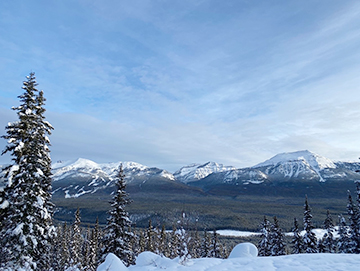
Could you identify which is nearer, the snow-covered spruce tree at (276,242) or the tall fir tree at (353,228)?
the tall fir tree at (353,228)

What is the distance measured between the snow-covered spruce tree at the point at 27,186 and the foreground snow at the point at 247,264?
850cm

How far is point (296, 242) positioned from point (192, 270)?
27544 millimetres

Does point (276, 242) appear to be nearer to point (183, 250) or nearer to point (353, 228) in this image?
point (353, 228)

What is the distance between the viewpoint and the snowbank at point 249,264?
296 inches

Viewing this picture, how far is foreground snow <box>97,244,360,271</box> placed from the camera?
7.53 metres

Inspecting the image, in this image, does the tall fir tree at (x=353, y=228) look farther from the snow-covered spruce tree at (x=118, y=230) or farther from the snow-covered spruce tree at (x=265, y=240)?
the snow-covered spruce tree at (x=118, y=230)

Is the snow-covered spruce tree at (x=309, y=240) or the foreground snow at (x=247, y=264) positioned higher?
the foreground snow at (x=247, y=264)

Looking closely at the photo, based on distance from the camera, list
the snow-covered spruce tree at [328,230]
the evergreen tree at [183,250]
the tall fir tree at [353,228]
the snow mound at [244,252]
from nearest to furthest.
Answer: the evergreen tree at [183,250] < the snow mound at [244,252] < the tall fir tree at [353,228] < the snow-covered spruce tree at [328,230]

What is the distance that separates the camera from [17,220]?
44.8 ft

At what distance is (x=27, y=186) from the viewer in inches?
552

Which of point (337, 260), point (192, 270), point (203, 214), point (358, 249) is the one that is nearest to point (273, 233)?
point (358, 249)

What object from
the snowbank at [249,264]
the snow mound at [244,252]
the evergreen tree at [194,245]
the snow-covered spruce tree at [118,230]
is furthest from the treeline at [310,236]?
the snowbank at [249,264]

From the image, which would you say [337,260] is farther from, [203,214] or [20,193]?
[203,214]

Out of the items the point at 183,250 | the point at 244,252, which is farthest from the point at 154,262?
the point at 244,252
